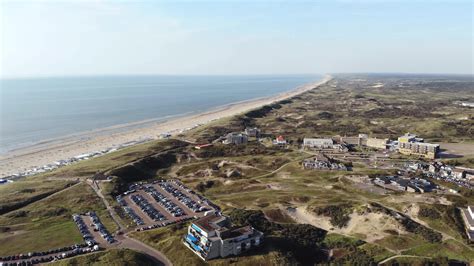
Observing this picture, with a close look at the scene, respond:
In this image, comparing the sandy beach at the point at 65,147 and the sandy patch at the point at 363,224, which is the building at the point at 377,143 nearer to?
the sandy patch at the point at 363,224

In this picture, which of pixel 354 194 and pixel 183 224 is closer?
pixel 183 224

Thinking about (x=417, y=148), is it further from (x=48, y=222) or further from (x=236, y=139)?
(x=48, y=222)

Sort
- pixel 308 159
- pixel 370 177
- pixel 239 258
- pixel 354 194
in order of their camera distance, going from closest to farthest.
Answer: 1. pixel 239 258
2. pixel 354 194
3. pixel 370 177
4. pixel 308 159

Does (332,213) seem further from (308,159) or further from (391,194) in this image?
(308,159)

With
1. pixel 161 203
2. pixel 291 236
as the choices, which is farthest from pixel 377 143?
pixel 161 203

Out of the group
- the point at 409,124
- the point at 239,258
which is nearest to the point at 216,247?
the point at 239,258

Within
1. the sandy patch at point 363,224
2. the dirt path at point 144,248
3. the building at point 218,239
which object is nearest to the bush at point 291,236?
the sandy patch at point 363,224

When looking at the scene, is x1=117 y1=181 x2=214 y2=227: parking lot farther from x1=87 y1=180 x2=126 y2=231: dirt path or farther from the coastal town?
x1=87 y1=180 x2=126 y2=231: dirt path
